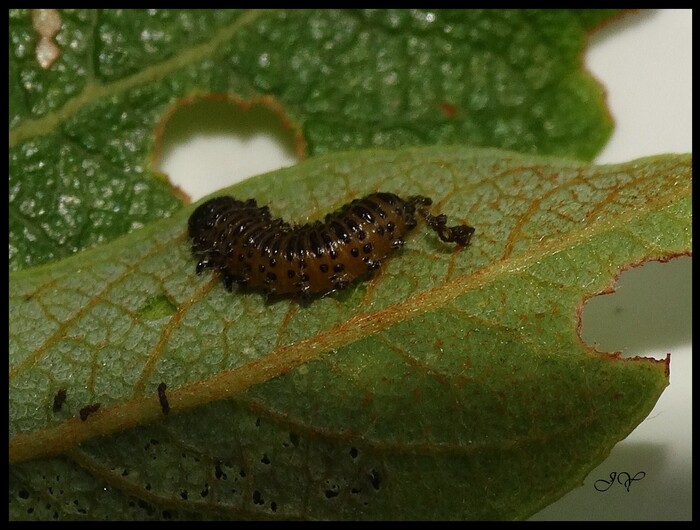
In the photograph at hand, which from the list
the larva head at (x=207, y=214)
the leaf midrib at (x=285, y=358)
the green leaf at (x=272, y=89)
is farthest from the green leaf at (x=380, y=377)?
the green leaf at (x=272, y=89)

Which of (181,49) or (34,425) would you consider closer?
(34,425)

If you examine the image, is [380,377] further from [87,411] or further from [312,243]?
[87,411]

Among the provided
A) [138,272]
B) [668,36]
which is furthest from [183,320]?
[668,36]

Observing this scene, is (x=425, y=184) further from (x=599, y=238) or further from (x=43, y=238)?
(x=43, y=238)

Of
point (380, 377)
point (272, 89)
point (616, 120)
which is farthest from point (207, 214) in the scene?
point (616, 120)
